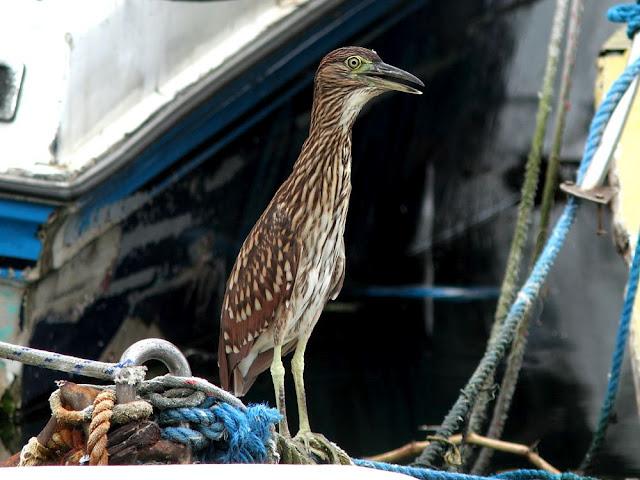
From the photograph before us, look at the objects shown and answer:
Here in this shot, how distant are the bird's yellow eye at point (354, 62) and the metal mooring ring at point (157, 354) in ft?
3.57

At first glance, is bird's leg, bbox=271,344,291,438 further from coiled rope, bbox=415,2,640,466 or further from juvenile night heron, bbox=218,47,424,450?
coiled rope, bbox=415,2,640,466

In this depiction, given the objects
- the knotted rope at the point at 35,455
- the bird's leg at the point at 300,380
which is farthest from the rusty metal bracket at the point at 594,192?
the knotted rope at the point at 35,455

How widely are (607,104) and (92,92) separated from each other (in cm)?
186

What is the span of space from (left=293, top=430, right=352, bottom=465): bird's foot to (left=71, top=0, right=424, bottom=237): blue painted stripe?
6.32 ft

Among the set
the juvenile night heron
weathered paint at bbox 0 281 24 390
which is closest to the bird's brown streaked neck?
the juvenile night heron

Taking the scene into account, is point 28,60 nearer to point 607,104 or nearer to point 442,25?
point 607,104

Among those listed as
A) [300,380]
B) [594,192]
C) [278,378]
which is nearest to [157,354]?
[278,378]

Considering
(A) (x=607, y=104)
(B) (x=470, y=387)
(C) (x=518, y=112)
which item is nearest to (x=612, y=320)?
(C) (x=518, y=112)

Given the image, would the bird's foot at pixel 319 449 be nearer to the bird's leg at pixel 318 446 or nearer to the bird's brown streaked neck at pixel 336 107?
the bird's leg at pixel 318 446

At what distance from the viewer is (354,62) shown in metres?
3.05

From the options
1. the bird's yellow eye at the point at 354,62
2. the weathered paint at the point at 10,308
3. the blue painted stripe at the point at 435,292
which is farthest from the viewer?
the blue painted stripe at the point at 435,292

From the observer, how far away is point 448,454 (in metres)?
3.69

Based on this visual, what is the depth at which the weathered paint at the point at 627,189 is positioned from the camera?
400 cm

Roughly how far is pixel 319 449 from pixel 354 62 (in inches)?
37.5
